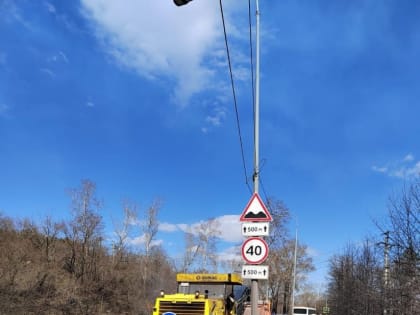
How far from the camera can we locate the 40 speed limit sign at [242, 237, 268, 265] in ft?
31.2

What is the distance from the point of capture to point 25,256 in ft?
134

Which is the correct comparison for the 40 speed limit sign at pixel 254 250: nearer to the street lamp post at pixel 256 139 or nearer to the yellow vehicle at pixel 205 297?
the street lamp post at pixel 256 139

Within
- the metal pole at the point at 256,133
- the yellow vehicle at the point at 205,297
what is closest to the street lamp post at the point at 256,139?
the metal pole at the point at 256,133

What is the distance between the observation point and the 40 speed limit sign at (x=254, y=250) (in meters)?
9.52

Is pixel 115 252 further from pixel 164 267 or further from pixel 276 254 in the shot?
pixel 276 254

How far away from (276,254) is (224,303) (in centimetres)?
4083

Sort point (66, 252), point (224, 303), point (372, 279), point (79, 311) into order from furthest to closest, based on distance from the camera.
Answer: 1. point (66, 252)
2. point (79, 311)
3. point (372, 279)
4. point (224, 303)

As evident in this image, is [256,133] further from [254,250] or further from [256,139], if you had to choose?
[254,250]

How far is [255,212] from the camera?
32.6 feet

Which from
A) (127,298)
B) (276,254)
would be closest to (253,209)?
(127,298)

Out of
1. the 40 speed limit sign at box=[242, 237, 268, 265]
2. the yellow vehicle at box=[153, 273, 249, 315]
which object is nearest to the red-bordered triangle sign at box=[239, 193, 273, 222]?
the 40 speed limit sign at box=[242, 237, 268, 265]

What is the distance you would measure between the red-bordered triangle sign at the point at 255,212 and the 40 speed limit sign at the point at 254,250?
434mm

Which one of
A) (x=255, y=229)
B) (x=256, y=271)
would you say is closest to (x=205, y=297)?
(x=256, y=271)

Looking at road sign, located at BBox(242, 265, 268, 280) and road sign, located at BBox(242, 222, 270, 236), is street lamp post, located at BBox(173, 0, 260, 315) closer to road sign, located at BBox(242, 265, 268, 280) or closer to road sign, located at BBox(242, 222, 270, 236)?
road sign, located at BBox(242, 265, 268, 280)
